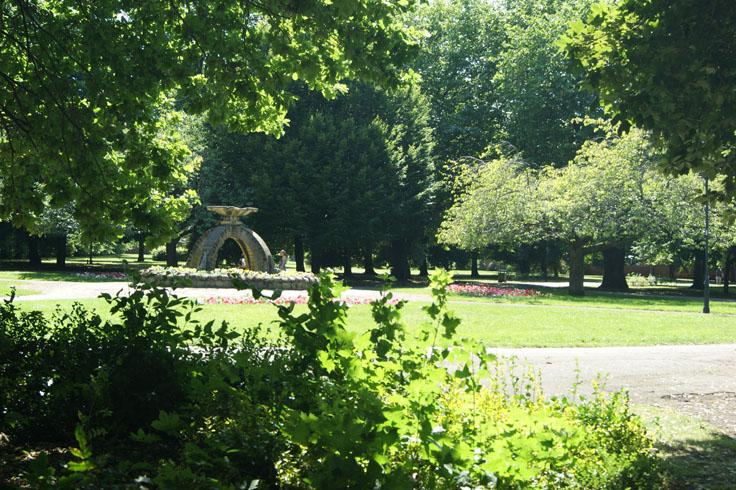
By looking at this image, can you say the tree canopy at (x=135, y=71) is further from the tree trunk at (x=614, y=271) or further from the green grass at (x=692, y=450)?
the tree trunk at (x=614, y=271)

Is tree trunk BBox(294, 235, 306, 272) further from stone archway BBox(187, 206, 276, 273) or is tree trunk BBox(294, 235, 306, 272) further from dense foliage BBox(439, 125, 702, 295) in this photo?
dense foliage BBox(439, 125, 702, 295)

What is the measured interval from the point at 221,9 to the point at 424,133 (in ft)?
97.4

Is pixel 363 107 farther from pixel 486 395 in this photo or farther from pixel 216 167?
pixel 486 395

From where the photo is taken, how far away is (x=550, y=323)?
1420cm

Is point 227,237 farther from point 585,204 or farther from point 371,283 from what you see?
point 585,204

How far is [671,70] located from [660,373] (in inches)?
194

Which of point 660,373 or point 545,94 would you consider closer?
point 660,373

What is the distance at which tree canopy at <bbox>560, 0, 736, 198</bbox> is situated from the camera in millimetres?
5465

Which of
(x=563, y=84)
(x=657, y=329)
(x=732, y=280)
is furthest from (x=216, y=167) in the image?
(x=732, y=280)

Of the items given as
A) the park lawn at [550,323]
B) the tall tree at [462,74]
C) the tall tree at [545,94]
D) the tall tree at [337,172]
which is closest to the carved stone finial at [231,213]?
the tall tree at [337,172]

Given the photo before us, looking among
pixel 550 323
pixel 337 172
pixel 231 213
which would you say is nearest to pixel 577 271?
pixel 550 323

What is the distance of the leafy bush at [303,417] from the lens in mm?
2498

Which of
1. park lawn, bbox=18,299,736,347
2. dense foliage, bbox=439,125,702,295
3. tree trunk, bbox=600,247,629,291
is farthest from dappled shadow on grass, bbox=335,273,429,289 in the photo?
tree trunk, bbox=600,247,629,291

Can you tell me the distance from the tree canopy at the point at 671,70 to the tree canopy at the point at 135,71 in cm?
214
